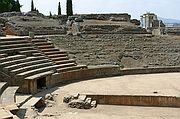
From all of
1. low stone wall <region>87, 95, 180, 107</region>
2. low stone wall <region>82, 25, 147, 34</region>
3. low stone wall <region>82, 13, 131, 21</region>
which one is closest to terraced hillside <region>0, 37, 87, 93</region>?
low stone wall <region>87, 95, 180, 107</region>

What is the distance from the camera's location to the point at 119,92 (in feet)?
42.9

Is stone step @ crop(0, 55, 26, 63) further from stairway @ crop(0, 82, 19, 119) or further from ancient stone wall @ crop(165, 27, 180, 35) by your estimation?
ancient stone wall @ crop(165, 27, 180, 35)

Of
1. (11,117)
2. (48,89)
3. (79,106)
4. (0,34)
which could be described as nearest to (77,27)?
(0,34)

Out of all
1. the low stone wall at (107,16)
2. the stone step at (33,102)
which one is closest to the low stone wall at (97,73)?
the stone step at (33,102)

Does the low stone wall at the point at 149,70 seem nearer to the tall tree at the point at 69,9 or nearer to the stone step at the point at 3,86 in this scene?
the stone step at the point at 3,86

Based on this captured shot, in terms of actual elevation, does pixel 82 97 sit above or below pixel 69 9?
below

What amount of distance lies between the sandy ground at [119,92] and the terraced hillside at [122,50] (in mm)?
1493

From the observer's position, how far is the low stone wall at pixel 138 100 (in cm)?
1235

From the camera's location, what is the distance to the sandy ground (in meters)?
10.7

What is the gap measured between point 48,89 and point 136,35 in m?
9.18

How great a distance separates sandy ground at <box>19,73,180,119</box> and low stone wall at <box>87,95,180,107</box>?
0.31 meters

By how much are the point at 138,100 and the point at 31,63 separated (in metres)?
4.85

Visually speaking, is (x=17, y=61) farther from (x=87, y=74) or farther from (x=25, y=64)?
(x=87, y=74)

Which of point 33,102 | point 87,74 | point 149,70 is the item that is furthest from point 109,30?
point 33,102
